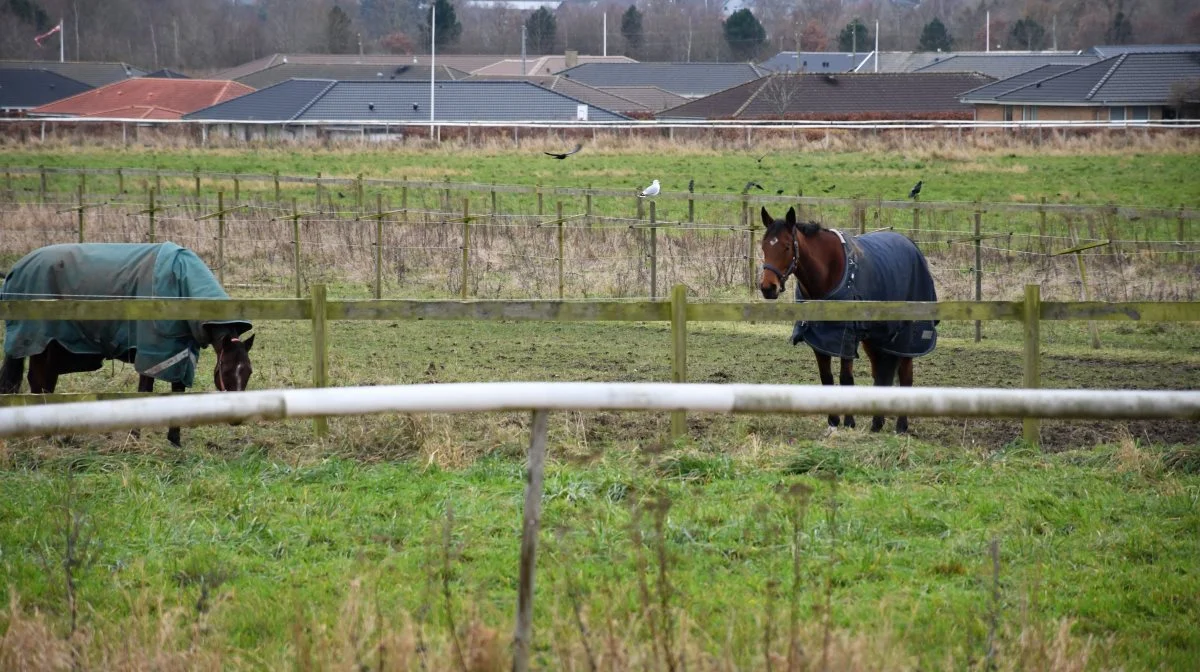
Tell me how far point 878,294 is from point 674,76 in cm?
7335

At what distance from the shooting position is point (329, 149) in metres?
48.1

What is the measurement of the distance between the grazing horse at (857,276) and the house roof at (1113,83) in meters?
47.3

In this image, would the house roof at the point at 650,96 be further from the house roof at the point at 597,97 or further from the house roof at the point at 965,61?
the house roof at the point at 965,61

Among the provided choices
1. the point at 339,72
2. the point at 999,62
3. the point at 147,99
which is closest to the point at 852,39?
the point at 999,62

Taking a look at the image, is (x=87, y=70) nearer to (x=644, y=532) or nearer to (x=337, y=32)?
(x=337, y=32)

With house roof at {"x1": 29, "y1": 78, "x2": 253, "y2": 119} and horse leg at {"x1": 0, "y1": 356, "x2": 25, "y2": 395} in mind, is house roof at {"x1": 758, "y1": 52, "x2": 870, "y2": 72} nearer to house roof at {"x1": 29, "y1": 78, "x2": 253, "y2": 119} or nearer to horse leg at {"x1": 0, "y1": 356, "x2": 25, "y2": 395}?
house roof at {"x1": 29, "y1": 78, "x2": 253, "y2": 119}

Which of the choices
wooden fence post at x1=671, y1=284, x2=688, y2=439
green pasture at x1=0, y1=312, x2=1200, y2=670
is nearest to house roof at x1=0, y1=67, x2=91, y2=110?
wooden fence post at x1=671, y1=284, x2=688, y2=439

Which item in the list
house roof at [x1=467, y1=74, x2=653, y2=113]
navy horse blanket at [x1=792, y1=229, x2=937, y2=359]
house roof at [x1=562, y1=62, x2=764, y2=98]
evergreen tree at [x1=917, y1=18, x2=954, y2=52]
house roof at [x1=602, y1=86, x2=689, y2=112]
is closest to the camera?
navy horse blanket at [x1=792, y1=229, x2=937, y2=359]

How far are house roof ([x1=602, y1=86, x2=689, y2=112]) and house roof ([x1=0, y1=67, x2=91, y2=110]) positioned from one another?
32.9 metres

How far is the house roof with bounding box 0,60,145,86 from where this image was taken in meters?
83.4

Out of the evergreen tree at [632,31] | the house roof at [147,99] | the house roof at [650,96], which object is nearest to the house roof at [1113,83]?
the house roof at [650,96]

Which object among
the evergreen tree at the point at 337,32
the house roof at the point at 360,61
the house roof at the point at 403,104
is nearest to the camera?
the house roof at the point at 403,104

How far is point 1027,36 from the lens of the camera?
377ft

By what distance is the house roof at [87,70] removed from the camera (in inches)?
3282
